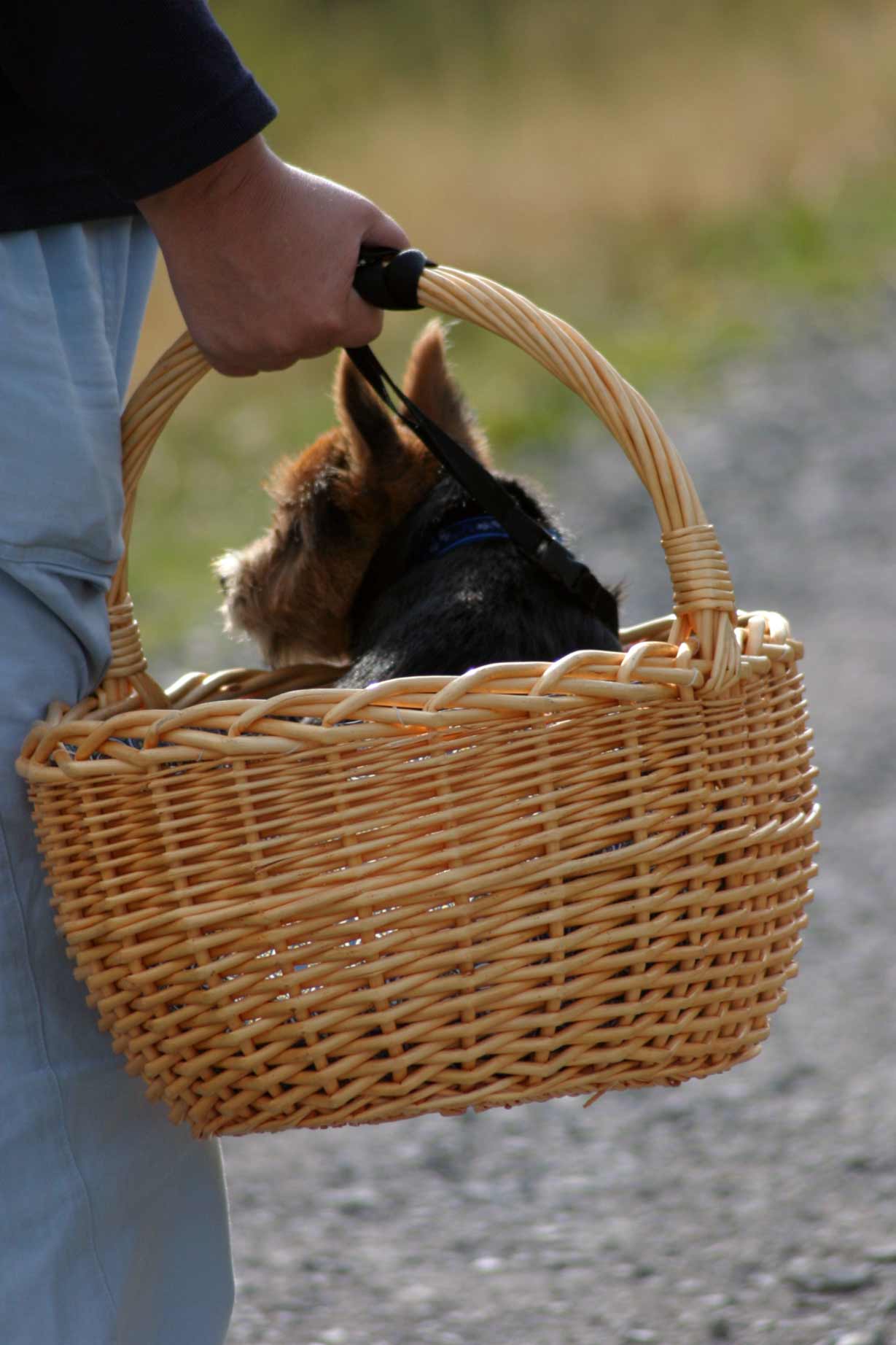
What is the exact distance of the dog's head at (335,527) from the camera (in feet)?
7.64

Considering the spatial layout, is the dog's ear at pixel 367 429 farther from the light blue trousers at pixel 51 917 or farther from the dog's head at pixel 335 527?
the light blue trousers at pixel 51 917

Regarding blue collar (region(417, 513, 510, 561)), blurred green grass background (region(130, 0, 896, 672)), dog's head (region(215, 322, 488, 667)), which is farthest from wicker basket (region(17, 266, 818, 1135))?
blurred green grass background (region(130, 0, 896, 672))

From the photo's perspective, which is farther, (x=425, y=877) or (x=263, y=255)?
(x=263, y=255)

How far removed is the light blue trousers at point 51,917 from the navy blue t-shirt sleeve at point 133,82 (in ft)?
0.63

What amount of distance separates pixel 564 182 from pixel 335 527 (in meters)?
10.9

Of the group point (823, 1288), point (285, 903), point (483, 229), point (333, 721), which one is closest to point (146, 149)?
point (333, 721)

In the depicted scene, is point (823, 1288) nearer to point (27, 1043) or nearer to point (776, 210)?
point (27, 1043)

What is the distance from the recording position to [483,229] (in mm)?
11297

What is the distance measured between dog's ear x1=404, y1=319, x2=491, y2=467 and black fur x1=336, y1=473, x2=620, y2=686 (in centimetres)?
29

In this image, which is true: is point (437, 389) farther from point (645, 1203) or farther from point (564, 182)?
point (564, 182)

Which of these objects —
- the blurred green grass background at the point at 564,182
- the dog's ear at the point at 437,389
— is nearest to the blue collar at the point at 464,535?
the dog's ear at the point at 437,389

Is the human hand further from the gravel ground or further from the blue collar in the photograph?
the gravel ground

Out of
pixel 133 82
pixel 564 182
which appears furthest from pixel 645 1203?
pixel 564 182

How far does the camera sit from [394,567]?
224 centimetres
